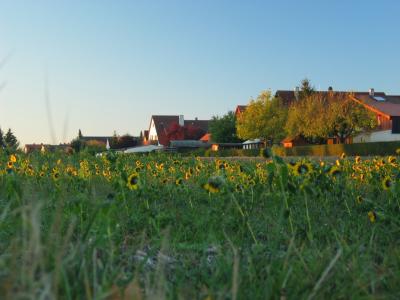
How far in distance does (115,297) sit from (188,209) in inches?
113

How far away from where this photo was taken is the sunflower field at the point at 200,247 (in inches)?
54.5

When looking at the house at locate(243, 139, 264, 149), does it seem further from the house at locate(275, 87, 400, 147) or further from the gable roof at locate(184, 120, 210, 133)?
the gable roof at locate(184, 120, 210, 133)

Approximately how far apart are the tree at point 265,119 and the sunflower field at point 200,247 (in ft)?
167

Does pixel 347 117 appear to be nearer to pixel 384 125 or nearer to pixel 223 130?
pixel 384 125

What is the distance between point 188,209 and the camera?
434cm

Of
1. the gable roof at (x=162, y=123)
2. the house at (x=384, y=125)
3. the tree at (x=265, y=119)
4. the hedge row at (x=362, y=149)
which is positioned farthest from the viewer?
the gable roof at (x=162, y=123)

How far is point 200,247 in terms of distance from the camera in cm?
262

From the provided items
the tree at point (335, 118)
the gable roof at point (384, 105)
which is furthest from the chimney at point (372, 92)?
the tree at point (335, 118)

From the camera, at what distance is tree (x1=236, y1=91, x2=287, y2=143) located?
55.6 meters

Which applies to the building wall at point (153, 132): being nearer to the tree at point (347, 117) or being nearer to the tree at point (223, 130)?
the tree at point (223, 130)

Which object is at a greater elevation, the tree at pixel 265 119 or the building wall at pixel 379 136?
the tree at pixel 265 119

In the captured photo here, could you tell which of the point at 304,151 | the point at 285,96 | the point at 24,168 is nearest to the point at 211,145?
the point at 285,96

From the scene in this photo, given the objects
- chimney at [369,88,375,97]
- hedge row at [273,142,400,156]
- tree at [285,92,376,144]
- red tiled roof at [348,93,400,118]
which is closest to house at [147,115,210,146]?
chimney at [369,88,375,97]

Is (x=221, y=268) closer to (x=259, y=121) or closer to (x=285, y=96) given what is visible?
(x=259, y=121)
